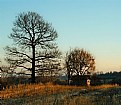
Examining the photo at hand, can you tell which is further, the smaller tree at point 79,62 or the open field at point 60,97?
the smaller tree at point 79,62

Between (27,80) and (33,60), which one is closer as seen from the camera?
(33,60)

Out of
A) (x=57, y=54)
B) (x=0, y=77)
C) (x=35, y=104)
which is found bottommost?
(x=35, y=104)

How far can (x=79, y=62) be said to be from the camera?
85062mm

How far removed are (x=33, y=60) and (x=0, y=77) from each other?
6991mm

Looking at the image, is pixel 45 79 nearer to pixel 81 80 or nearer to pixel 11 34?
pixel 11 34

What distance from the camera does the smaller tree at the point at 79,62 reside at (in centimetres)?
8350

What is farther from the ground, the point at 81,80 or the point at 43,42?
the point at 43,42

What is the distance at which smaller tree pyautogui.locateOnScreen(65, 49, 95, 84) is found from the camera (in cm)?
8350

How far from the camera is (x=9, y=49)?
45531mm

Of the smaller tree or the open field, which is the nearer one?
the open field

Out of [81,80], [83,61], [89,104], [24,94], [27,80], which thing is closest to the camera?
[89,104]

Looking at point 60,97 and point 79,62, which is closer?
point 60,97

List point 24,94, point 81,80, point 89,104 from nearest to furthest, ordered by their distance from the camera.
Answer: point 89,104, point 24,94, point 81,80

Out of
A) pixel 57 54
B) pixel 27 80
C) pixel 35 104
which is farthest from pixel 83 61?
pixel 35 104
